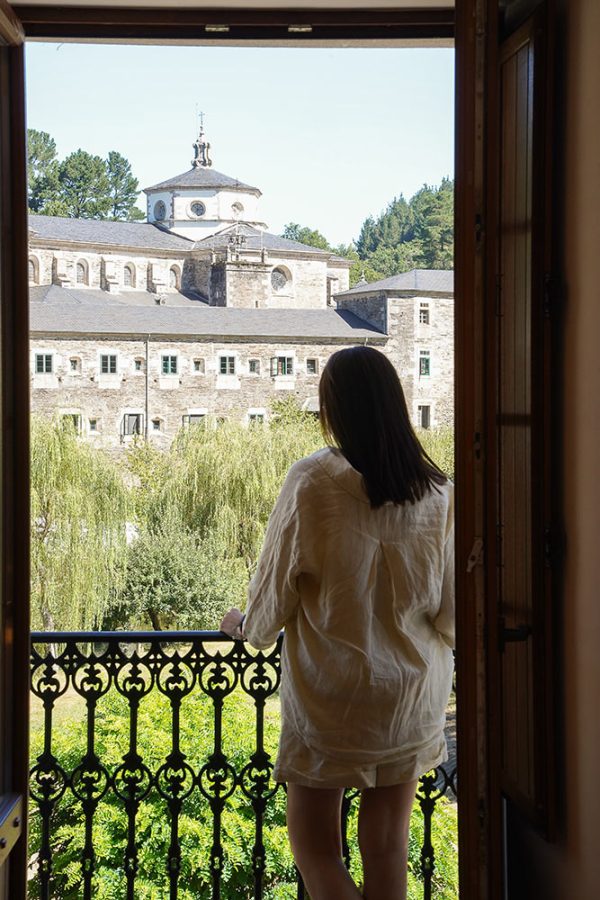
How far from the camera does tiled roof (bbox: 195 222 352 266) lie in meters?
35.8

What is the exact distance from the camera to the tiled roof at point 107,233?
34.0 metres

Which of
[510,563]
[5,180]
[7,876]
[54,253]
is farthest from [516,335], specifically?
[54,253]

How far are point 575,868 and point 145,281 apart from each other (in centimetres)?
3653

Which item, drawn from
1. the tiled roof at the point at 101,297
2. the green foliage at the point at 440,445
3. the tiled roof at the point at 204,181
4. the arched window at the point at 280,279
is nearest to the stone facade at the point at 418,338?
the green foliage at the point at 440,445

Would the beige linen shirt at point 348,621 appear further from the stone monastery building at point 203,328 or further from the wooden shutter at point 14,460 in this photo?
the stone monastery building at point 203,328

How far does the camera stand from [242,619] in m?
1.59

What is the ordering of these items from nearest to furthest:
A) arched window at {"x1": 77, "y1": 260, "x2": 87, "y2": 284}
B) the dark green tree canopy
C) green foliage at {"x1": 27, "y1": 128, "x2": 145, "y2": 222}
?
the dark green tree canopy
green foliage at {"x1": 27, "y1": 128, "x2": 145, "y2": 222}
arched window at {"x1": 77, "y1": 260, "x2": 87, "y2": 284}

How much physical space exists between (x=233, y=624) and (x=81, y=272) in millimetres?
35544

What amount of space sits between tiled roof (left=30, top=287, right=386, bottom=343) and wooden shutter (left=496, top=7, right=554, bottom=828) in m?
29.6

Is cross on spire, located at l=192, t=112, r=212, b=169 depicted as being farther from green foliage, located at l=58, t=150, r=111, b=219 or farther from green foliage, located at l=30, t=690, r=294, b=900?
green foliage, located at l=30, t=690, r=294, b=900

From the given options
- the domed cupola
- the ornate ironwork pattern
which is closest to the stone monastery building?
the domed cupola

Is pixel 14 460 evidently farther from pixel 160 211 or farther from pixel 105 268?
pixel 160 211

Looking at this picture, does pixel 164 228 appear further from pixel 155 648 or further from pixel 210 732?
pixel 155 648

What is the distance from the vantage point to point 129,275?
3675 centimetres
